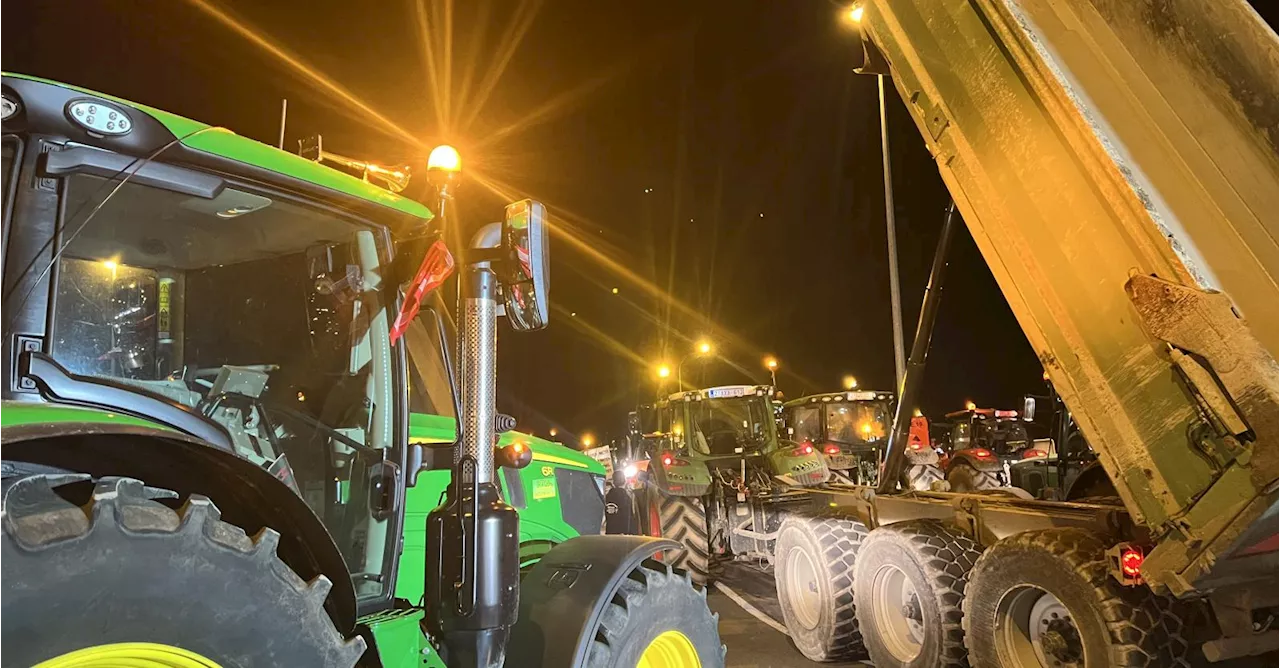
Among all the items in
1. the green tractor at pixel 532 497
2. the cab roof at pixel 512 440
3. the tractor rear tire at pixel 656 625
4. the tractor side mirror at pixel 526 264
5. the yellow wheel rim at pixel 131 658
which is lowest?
the tractor rear tire at pixel 656 625

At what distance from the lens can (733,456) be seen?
10.5 meters

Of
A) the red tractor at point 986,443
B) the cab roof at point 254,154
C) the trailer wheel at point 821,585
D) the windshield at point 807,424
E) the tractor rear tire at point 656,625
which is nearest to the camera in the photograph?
the cab roof at point 254,154

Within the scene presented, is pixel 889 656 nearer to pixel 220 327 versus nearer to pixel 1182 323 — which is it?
pixel 1182 323

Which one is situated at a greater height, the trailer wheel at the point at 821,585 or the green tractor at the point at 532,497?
the green tractor at the point at 532,497

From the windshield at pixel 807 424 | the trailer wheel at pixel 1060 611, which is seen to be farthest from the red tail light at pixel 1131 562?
the windshield at pixel 807 424

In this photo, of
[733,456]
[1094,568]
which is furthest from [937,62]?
[733,456]

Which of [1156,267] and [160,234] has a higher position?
[160,234]

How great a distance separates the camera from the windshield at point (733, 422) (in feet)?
35.8

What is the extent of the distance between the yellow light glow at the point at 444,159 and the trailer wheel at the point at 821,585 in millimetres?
4482

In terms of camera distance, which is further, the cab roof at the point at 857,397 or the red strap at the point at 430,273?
the cab roof at the point at 857,397

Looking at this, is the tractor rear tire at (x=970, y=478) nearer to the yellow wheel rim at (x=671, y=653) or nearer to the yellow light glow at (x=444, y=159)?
the yellow wheel rim at (x=671, y=653)

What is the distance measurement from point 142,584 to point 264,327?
122 centimetres

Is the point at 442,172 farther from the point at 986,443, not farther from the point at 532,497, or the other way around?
the point at 986,443

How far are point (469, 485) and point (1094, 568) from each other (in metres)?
2.75
